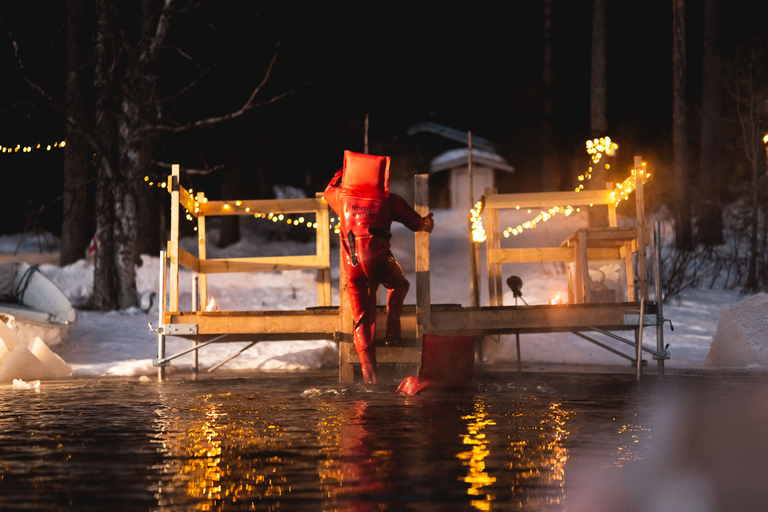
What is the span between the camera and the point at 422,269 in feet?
30.7

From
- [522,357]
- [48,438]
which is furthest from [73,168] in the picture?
[48,438]

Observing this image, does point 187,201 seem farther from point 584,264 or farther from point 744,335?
point 744,335

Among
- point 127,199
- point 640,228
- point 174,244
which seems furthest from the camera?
point 127,199

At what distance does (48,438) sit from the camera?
5242 mm

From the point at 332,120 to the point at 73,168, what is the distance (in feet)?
33.5

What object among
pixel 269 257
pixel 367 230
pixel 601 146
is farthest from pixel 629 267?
pixel 601 146

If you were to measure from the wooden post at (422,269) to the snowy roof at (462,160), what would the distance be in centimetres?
2667

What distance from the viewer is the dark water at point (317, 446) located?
3.51m

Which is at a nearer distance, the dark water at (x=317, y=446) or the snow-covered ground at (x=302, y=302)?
the dark water at (x=317, y=446)

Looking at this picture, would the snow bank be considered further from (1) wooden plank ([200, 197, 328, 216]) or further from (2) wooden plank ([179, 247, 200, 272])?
(2) wooden plank ([179, 247, 200, 272])

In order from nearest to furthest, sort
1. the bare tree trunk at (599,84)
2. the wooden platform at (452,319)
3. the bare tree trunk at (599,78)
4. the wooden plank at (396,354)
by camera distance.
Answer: the wooden plank at (396,354)
the wooden platform at (452,319)
the bare tree trunk at (599,84)
the bare tree trunk at (599,78)

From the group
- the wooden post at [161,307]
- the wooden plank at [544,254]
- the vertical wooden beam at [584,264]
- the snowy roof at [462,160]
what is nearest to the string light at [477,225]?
the wooden plank at [544,254]

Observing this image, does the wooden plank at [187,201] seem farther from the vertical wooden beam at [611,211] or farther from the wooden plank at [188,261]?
the vertical wooden beam at [611,211]

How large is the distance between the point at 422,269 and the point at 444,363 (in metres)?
1.42
